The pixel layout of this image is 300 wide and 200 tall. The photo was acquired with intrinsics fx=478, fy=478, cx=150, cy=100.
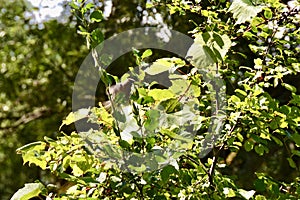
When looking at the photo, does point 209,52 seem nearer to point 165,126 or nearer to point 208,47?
point 208,47

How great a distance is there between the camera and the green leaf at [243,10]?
92 cm

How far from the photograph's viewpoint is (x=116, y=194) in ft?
3.66

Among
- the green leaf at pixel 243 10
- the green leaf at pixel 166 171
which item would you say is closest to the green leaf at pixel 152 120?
the green leaf at pixel 166 171

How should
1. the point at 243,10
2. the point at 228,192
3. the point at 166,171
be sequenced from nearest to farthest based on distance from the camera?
the point at 243,10
the point at 166,171
the point at 228,192

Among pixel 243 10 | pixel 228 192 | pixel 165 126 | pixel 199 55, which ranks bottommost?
pixel 228 192

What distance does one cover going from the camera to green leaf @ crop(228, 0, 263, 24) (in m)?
0.92

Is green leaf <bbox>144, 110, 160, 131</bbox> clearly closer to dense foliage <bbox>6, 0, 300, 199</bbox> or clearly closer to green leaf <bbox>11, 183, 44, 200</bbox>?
dense foliage <bbox>6, 0, 300, 199</bbox>

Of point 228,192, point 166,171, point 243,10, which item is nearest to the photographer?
point 243,10

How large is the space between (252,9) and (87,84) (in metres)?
2.35

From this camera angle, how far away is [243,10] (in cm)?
94

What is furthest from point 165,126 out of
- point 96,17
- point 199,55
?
point 96,17

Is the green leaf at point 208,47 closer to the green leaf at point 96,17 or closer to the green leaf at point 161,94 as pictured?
the green leaf at point 161,94

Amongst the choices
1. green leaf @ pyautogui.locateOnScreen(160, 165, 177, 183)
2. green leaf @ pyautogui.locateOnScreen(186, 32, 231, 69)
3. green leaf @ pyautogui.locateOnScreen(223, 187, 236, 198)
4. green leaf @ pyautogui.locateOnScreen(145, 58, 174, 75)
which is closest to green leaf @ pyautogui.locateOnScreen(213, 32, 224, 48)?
green leaf @ pyautogui.locateOnScreen(186, 32, 231, 69)

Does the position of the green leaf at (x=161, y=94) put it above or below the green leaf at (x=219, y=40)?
below
